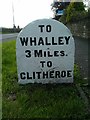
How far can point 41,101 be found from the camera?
493 centimetres

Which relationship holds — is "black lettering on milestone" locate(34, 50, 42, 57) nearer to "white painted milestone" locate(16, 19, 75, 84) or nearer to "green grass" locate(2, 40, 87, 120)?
"white painted milestone" locate(16, 19, 75, 84)

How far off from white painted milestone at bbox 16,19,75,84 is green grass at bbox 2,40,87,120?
0.64 feet

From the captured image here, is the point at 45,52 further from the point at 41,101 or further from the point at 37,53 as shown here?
the point at 41,101

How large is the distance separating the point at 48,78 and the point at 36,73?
0.79 feet

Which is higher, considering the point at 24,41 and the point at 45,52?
the point at 24,41

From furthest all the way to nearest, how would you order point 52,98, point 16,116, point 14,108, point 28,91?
point 28,91 → point 52,98 → point 14,108 → point 16,116

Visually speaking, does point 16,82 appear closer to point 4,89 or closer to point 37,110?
point 4,89

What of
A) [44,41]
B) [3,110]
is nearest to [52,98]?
[3,110]

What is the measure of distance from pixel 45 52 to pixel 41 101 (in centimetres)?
129

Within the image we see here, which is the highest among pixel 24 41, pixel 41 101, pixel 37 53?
pixel 24 41

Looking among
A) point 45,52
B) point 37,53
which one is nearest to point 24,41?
point 37,53

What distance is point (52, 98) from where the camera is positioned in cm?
505

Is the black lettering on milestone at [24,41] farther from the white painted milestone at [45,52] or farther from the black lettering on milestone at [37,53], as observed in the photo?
the black lettering on milestone at [37,53]

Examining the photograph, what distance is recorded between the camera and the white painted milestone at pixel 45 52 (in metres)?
5.90
